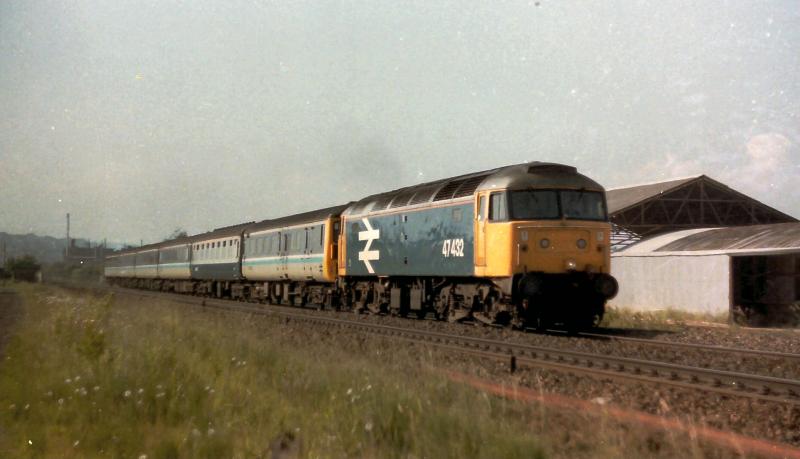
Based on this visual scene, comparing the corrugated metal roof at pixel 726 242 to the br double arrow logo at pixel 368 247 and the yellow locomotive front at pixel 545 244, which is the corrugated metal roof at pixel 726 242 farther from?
the br double arrow logo at pixel 368 247

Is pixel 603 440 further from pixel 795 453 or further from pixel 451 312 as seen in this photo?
pixel 451 312

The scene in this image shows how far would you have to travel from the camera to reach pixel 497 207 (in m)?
15.2

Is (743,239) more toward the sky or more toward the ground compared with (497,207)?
more toward the ground

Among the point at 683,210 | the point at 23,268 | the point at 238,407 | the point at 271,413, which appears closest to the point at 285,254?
the point at 683,210

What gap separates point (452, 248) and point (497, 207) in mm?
2001

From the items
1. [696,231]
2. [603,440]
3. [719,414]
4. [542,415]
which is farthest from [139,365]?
[696,231]

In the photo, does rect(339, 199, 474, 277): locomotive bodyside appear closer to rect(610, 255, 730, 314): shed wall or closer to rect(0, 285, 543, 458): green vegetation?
rect(0, 285, 543, 458): green vegetation

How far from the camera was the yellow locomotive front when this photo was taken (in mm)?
14744

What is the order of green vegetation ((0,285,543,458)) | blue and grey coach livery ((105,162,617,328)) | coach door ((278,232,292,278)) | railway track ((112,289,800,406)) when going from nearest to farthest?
green vegetation ((0,285,543,458)), railway track ((112,289,800,406)), blue and grey coach livery ((105,162,617,328)), coach door ((278,232,292,278))

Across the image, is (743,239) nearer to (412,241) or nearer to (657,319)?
(657,319)

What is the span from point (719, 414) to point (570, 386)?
2148 millimetres

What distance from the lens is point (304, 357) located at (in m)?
12.0

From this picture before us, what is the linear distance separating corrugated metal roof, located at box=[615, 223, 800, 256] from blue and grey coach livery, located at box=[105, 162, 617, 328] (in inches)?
337

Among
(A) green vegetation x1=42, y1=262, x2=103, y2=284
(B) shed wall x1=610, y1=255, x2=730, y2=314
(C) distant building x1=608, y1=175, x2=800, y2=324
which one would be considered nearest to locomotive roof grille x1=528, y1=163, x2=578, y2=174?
(C) distant building x1=608, y1=175, x2=800, y2=324
